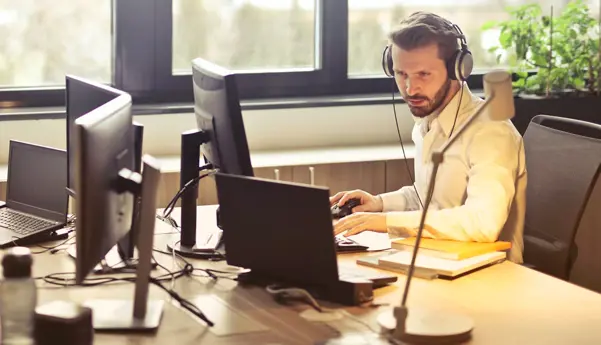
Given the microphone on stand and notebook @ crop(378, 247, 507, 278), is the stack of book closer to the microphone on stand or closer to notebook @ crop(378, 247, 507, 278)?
notebook @ crop(378, 247, 507, 278)

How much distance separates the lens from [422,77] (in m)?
2.54

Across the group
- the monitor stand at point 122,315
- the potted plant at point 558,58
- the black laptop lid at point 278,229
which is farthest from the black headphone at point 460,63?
the potted plant at point 558,58

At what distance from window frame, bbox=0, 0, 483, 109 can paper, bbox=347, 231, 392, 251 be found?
4.63 feet

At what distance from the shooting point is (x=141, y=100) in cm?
374

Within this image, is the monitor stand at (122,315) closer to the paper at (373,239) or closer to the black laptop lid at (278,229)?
the black laptop lid at (278,229)

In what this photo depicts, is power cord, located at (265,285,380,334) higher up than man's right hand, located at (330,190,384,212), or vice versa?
man's right hand, located at (330,190,384,212)

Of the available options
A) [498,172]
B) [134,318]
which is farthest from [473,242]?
[134,318]

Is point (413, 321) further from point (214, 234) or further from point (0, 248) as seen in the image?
point (0, 248)

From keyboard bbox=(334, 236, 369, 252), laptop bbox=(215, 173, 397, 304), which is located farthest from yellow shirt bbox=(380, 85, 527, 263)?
laptop bbox=(215, 173, 397, 304)

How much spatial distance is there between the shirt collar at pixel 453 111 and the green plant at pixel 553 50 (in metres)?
1.27

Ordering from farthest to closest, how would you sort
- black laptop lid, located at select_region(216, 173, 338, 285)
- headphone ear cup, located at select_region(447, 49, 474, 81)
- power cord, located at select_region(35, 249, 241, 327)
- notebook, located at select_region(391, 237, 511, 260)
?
headphone ear cup, located at select_region(447, 49, 474, 81)
notebook, located at select_region(391, 237, 511, 260)
power cord, located at select_region(35, 249, 241, 327)
black laptop lid, located at select_region(216, 173, 338, 285)

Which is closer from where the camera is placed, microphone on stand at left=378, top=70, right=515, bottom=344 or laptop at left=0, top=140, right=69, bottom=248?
microphone on stand at left=378, top=70, right=515, bottom=344

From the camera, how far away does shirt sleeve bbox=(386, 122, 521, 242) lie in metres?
2.36

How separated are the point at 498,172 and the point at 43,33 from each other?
1900 millimetres
